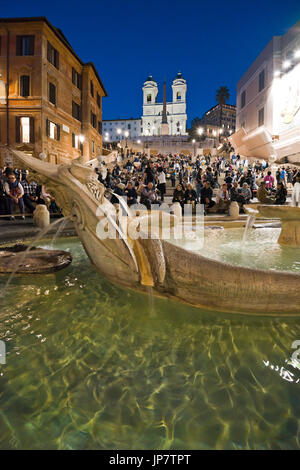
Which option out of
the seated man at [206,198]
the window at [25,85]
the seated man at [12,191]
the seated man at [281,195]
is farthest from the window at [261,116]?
the seated man at [12,191]

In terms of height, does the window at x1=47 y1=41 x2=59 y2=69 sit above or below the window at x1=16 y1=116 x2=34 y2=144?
above

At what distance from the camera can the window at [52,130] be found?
22.9 meters

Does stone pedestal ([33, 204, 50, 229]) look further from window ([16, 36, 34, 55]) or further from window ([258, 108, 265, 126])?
window ([258, 108, 265, 126])

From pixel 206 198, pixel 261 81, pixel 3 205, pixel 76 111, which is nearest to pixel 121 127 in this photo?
pixel 76 111

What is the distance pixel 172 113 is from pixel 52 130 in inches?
3092

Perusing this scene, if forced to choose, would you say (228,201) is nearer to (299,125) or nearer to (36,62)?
(299,125)

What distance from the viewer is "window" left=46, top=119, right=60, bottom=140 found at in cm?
2289

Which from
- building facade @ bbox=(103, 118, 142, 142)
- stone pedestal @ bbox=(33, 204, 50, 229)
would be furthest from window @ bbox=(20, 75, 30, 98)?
building facade @ bbox=(103, 118, 142, 142)

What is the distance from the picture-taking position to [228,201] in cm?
1059

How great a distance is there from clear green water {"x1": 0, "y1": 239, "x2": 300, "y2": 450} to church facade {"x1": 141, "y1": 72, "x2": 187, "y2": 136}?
96191 millimetres

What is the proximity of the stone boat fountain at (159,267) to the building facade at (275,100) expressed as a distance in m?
22.6

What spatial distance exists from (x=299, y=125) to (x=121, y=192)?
19231 mm

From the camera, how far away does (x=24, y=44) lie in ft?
72.3

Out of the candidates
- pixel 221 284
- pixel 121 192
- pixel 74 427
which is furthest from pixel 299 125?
pixel 74 427
